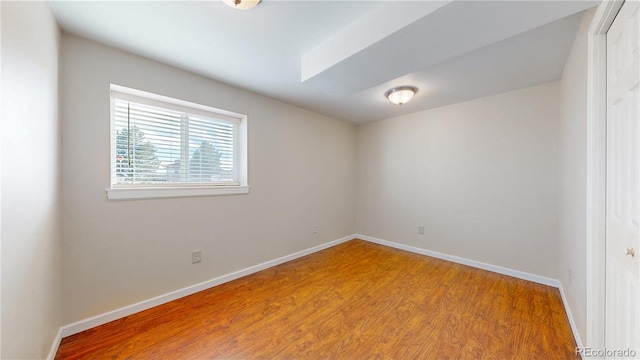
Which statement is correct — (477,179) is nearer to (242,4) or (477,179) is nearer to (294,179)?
(294,179)

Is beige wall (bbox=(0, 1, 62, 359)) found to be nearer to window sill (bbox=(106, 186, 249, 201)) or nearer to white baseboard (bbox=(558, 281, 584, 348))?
window sill (bbox=(106, 186, 249, 201))

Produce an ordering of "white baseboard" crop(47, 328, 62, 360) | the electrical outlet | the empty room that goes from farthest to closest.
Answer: the electrical outlet < "white baseboard" crop(47, 328, 62, 360) < the empty room

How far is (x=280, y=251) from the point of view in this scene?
10.1ft

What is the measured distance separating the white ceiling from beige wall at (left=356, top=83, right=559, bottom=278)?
0.53 meters

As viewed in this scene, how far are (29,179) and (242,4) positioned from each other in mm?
1464

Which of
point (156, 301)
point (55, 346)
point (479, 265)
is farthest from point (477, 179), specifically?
point (55, 346)

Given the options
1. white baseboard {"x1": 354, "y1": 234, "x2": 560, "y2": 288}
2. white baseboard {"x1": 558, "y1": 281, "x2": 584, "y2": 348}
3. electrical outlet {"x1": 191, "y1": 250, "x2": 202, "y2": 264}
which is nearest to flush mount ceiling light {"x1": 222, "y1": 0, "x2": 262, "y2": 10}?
electrical outlet {"x1": 191, "y1": 250, "x2": 202, "y2": 264}

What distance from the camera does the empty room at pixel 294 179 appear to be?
1139 millimetres

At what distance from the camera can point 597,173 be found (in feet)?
4.04

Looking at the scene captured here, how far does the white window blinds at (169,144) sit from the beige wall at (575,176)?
3.03m

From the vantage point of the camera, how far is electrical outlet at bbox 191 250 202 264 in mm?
2254

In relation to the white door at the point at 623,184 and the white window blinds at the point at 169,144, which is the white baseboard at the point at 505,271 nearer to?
the white door at the point at 623,184

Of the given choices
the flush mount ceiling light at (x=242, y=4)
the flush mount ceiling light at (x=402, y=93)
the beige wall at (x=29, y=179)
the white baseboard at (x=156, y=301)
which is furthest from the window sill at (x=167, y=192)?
the flush mount ceiling light at (x=402, y=93)

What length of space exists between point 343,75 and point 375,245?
2930mm
